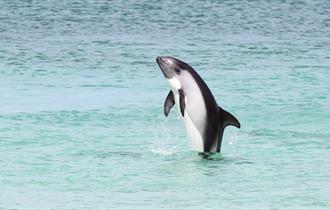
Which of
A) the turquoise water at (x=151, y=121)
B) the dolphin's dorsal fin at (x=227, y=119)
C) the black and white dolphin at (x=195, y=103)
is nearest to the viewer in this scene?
the turquoise water at (x=151, y=121)

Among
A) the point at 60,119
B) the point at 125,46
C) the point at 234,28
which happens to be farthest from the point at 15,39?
the point at 60,119

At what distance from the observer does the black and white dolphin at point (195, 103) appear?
16188mm

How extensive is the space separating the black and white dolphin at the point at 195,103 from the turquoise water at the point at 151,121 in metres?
0.35

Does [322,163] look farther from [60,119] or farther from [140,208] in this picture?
[60,119]

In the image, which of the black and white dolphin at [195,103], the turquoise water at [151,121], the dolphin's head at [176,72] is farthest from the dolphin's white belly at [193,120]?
the turquoise water at [151,121]

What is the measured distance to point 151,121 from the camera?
20906 millimetres

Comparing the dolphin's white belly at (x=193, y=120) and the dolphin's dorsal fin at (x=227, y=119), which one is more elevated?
the dolphin's dorsal fin at (x=227, y=119)

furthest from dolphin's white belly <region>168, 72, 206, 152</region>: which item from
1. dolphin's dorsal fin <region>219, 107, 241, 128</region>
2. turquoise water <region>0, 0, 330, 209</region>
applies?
turquoise water <region>0, 0, 330, 209</region>

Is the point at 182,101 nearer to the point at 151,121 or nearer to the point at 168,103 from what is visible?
the point at 168,103

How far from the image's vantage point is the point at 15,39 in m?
38.0

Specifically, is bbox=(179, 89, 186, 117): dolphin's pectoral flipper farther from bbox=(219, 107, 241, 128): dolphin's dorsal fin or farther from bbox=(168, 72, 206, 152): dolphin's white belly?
bbox=(219, 107, 241, 128): dolphin's dorsal fin

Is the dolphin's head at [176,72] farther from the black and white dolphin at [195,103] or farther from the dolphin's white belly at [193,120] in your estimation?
the dolphin's white belly at [193,120]

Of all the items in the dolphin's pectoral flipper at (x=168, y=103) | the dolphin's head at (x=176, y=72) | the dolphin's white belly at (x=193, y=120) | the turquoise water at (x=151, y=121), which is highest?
the dolphin's head at (x=176, y=72)

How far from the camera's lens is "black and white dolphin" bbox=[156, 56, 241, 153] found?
16188 mm
